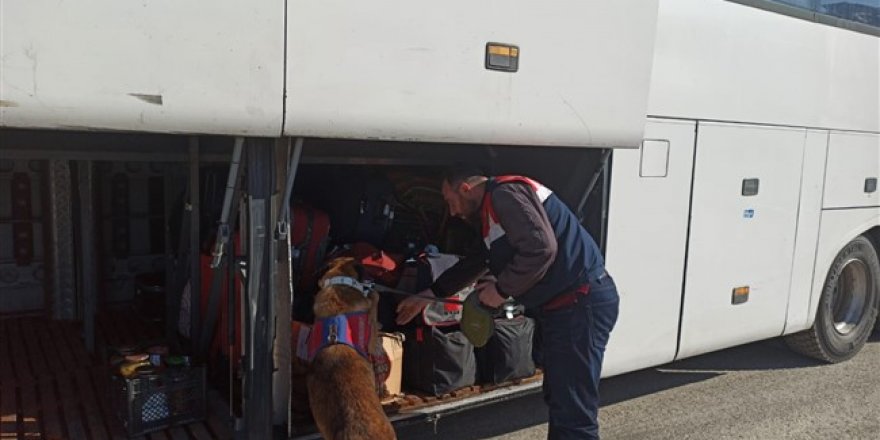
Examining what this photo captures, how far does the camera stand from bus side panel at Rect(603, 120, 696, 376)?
423 centimetres

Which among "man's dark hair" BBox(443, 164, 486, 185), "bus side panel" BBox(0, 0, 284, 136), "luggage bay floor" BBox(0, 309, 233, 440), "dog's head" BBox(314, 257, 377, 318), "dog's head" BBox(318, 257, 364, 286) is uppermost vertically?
"bus side panel" BBox(0, 0, 284, 136)

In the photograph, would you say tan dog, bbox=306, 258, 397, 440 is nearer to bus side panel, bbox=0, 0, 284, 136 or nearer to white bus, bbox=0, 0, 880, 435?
white bus, bbox=0, 0, 880, 435

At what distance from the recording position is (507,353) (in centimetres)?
409

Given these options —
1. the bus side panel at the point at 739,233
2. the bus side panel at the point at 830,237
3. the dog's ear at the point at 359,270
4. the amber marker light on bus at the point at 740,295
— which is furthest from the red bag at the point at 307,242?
the bus side panel at the point at 830,237

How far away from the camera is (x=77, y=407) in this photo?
138 inches

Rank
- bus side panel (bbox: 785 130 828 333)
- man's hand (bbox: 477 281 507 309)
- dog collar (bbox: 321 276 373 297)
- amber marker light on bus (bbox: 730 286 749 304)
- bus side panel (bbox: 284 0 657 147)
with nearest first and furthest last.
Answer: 1. bus side panel (bbox: 284 0 657 147)
2. dog collar (bbox: 321 276 373 297)
3. man's hand (bbox: 477 281 507 309)
4. amber marker light on bus (bbox: 730 286 749 304)
5. bus side panel (bbox: 785 130 828 333)

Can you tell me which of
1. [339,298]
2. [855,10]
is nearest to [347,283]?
[339,298]

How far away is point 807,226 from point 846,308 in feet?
4.61

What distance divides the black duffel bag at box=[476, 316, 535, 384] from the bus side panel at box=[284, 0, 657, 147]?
1.11m

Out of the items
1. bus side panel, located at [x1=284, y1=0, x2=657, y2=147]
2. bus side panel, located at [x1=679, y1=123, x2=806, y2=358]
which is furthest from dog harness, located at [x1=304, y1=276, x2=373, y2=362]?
bus side panel, located at [x1=679, y1=123, x2=806, y2=358]

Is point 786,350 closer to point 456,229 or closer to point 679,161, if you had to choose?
point 679,161

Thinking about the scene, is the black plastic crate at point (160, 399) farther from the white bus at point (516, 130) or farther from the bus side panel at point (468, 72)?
the bus side panel at point (468, 72)

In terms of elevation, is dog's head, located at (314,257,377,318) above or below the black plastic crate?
above

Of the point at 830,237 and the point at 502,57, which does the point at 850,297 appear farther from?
the point at 502,57
